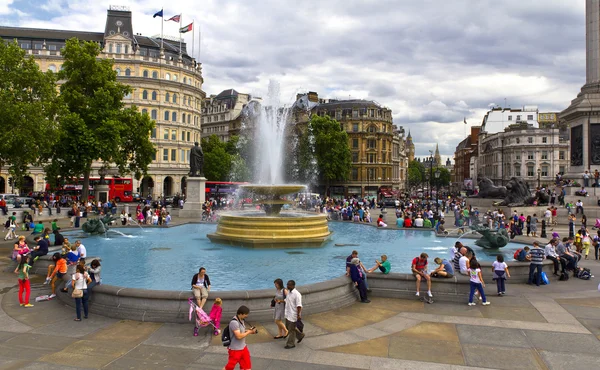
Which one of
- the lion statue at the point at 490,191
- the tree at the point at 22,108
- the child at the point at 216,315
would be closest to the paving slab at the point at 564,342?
the child at the point at 216,315

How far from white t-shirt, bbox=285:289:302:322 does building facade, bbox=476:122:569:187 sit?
88.2 metres

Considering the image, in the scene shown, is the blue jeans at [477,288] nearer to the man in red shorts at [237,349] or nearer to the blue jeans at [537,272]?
the blue jeans at [537,272]

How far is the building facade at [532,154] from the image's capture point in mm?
86438

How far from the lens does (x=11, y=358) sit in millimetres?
7266

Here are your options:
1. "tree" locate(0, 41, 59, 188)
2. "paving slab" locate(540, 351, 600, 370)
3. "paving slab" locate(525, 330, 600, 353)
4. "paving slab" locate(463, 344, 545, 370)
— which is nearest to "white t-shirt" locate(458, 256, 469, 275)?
"paving slab" locate(525, 330, 600, 353)

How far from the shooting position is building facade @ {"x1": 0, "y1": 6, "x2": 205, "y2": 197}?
2552 inches

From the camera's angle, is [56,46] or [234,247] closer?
[234,247]

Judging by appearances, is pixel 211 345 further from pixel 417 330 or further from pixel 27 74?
pixel 27 74

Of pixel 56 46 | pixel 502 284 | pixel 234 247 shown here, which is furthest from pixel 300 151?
pixel 502 284

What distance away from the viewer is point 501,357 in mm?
7480

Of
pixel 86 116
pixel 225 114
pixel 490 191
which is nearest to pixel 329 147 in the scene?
pixel 490 191

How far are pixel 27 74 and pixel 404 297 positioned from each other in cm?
2805

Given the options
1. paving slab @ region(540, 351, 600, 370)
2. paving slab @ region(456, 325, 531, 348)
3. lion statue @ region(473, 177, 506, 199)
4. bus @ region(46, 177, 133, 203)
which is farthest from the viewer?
bus @ region(46, 177, 133, 203)

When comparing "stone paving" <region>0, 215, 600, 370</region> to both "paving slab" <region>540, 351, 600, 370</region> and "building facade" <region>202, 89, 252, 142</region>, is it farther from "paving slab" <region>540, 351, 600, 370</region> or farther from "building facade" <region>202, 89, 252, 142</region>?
"building facade" <region>202, 89, 252, 142</region>
